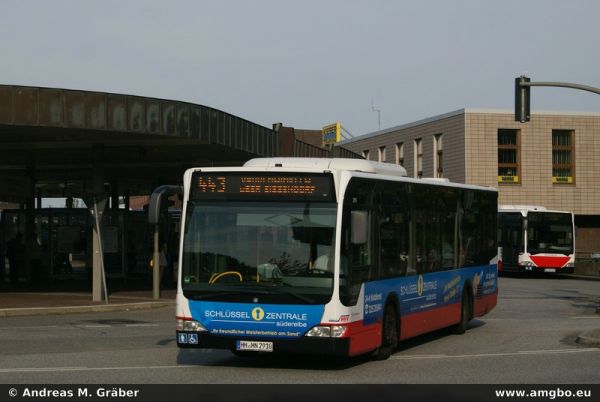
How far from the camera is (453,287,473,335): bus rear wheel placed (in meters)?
18.6

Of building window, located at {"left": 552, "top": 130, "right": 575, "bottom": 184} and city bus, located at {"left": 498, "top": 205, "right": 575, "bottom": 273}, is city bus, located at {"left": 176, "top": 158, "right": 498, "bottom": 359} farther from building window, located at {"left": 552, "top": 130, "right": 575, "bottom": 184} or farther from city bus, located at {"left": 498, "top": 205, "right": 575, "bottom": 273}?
building window, located at {"left": 552, "top": 130, "right": 575, "bottom": 184}

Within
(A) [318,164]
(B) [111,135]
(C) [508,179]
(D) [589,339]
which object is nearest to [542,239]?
(C) [508,179]

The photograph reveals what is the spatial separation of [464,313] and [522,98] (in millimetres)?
10519

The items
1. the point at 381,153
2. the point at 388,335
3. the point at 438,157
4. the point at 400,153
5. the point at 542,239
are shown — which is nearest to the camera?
the point at 388,335

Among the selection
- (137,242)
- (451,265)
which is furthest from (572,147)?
(451,265)

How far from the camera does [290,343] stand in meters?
12.7

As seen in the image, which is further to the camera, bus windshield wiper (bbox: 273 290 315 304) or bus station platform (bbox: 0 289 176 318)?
bus station platform (bbox: 0 289 176 318)

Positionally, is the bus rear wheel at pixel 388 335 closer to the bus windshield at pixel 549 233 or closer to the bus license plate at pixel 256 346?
the bus license plate at pixel 256 346

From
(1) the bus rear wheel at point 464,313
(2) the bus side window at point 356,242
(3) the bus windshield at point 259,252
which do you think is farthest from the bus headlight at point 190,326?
(1) the bus rear wheel at point 464,313

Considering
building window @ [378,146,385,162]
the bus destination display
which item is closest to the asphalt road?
the bus destination display

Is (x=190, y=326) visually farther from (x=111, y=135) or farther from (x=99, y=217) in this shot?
(x=111, y=135)

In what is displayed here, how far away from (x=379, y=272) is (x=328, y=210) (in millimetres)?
1573

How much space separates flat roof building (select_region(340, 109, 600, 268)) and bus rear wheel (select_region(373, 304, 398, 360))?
1930 inches
